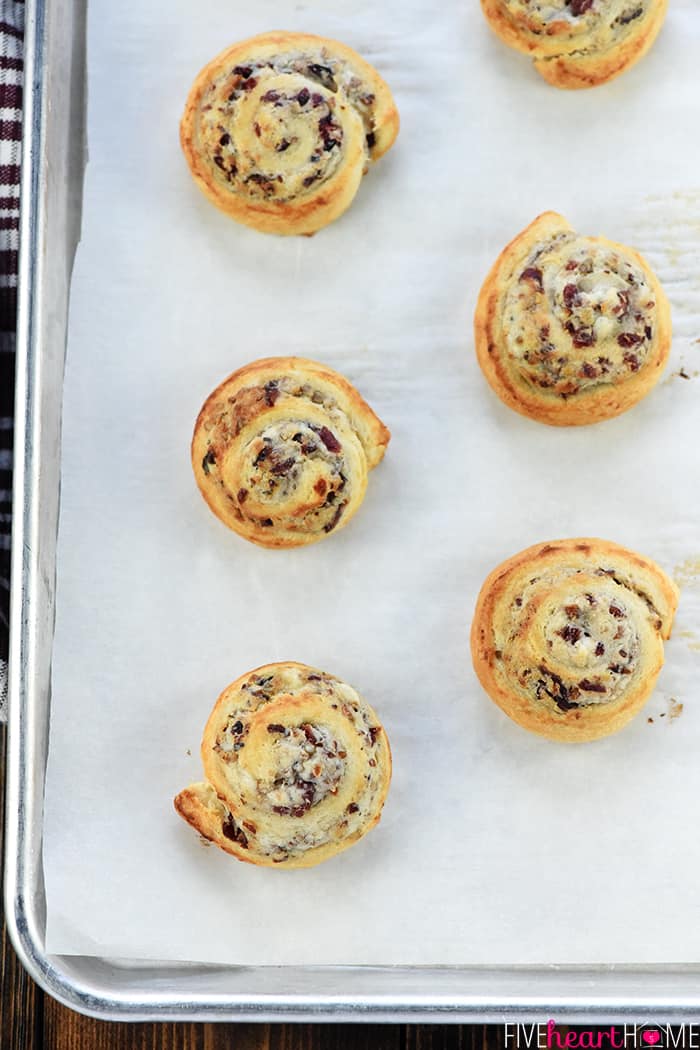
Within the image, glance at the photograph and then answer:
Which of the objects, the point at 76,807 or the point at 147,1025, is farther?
the point at 147,1025

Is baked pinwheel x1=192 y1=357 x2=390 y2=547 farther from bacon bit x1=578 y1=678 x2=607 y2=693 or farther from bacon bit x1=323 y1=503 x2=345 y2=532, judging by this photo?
bacon bit x1=578 y1=678 x2=607 y2=693

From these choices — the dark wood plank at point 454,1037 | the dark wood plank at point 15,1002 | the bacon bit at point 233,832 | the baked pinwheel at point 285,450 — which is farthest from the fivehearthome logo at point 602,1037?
the baked pinwheel at point 285,450

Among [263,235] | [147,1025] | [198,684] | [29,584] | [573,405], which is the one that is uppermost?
[263,235]

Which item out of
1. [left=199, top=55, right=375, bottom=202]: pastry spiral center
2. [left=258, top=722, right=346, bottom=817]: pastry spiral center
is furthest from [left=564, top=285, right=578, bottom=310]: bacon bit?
[left=258, top=722, right=346, bottom=817]: pastry spiral center

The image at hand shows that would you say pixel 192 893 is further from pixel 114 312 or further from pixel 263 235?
pixel 263 235

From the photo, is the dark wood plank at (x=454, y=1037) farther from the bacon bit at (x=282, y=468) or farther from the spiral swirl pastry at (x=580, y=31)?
the spiral swirl pastry at (x=580, y=31)

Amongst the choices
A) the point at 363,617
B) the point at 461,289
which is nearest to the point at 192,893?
the point at 363,617
